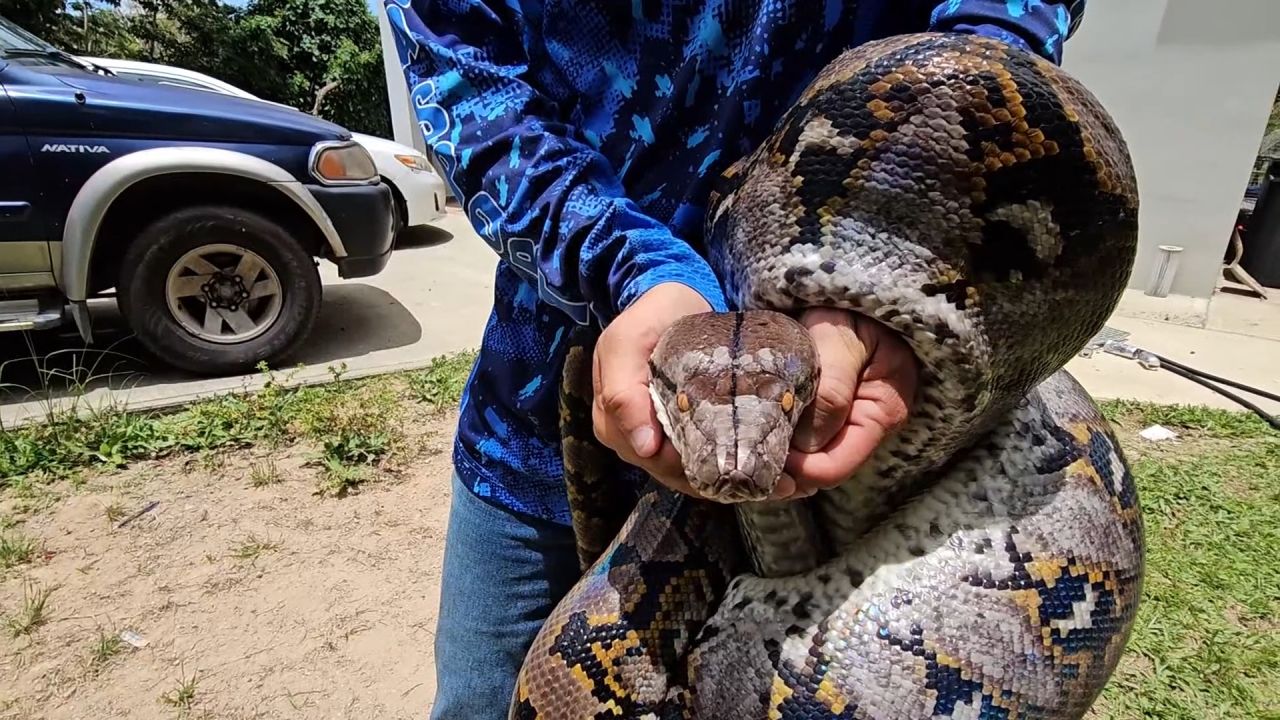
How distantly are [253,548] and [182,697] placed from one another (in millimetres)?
1042

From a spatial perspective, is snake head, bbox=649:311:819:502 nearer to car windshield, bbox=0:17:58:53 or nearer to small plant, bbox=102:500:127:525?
small plant, bbox=102:500:127:525

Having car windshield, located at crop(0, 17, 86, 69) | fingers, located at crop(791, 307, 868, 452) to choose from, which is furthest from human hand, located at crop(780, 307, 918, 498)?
car windshield, located at crop(0, 17, 86, 69)

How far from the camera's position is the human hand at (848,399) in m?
1.24

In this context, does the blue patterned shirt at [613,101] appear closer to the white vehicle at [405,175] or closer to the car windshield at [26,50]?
the car windshield at [26,50]

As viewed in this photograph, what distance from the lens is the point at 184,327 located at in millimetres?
5949

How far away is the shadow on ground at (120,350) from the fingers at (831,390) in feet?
17.9

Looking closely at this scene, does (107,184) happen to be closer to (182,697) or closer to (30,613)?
(30,613)

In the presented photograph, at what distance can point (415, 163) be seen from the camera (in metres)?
9.94

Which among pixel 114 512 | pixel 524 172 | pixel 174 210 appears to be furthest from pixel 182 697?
pixel 174 210

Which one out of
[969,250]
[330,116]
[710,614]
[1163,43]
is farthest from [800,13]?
[330,116]

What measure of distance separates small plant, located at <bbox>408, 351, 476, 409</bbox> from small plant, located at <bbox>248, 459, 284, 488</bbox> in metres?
1.23

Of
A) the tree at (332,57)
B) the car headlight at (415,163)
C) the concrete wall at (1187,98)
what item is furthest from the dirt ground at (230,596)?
the tree at (332,57)

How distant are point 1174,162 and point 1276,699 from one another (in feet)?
25.5

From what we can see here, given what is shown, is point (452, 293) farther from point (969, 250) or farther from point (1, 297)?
point (969, 250)
